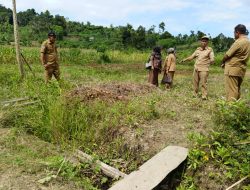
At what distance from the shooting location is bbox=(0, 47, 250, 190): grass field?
15.0 feet

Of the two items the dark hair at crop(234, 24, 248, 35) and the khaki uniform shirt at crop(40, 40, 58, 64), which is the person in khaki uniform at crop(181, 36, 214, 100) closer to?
the dark hair at crop(234, 24, 248, 35)

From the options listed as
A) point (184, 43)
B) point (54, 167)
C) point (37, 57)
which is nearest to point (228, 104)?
point (54, 167)

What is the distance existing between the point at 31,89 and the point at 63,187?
13.8ft

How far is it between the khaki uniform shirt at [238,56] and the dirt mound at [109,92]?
7.10ft

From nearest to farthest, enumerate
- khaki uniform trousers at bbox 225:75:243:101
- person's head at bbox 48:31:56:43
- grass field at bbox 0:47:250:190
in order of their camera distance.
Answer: grass field at bbox 0:47:250:190 < khaki uniform trousers at bbox 225:75:243:101 < person's head at bbox 48:31:56:43

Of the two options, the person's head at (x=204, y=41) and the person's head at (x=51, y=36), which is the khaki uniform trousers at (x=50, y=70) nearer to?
the person's head at (x=51, y=36)

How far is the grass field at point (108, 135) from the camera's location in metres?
4.58

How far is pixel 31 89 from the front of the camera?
→ 26.7ft

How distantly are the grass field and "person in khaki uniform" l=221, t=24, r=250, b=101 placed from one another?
0.64 meters

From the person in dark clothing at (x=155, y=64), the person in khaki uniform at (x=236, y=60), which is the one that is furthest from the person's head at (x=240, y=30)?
the person in dark clothing at (x=155, y=64)

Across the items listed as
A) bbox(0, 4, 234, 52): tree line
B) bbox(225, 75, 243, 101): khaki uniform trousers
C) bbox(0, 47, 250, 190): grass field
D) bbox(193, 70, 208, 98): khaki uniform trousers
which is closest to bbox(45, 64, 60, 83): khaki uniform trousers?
bbox(0, 47, 250, 190): grass field

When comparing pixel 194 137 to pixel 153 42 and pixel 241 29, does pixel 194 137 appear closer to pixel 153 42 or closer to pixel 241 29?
pixel 241 29

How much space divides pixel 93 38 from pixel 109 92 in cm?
3491

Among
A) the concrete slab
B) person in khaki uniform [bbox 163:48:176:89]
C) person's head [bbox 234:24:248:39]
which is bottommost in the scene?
the concrete slab
